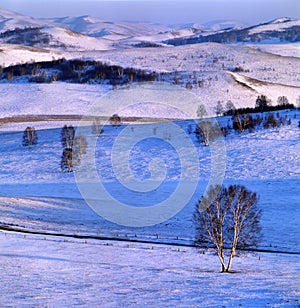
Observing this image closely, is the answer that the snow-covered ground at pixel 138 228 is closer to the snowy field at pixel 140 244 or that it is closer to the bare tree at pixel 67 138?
the snowy field at pixel 140 244

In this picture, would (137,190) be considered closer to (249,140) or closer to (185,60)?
(249,140)

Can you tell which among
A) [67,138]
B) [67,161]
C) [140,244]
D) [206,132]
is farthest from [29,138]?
[140,244]

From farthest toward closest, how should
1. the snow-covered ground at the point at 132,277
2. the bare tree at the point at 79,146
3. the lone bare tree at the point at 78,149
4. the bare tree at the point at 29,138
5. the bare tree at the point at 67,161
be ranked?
the bare tree at the point at 29,138 → the bare tree at the point at 79,146 → the lone bare tree at the point at 78,149 → the bare tree at the point at 67,161 → the snow-covered ground at the point at 132,277

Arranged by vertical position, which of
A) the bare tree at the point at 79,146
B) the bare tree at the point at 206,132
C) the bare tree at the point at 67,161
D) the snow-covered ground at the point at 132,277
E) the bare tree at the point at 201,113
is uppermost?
the bare tree at the point at 201,113

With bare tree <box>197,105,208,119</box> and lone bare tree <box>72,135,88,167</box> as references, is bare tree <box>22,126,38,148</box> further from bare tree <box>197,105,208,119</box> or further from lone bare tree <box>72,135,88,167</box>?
bare tree <box>197,105,208,119</box>

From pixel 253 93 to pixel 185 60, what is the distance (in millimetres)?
40517

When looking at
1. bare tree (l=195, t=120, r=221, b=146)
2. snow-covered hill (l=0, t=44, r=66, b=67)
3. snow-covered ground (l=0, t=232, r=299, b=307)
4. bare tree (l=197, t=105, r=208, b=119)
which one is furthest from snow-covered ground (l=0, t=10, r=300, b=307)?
→ snow-covered hill (l=0, t=44, r=66, b=67)

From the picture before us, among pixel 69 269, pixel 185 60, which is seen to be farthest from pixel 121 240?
pixel 185 60

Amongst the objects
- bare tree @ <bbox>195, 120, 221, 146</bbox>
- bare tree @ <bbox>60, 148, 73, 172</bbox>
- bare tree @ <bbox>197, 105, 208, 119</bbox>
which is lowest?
bare tree @ <bbox>60, 148, 73, 172</bbox>

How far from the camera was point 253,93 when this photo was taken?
96.9 metres

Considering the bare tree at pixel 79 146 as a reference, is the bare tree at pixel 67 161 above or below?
below

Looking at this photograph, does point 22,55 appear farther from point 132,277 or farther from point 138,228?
point 132,277

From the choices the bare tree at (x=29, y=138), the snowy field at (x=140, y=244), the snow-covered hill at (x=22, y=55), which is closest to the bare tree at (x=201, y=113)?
the snowy field at (x=140, y=244)

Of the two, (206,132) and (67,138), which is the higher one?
(206,132)
